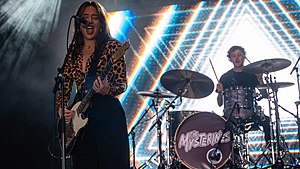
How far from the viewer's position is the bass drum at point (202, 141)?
494 centimetres

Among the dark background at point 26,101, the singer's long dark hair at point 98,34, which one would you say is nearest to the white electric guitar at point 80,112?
the singer's long dark hair at point 98,34

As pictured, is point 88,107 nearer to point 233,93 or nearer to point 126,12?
point 233,93

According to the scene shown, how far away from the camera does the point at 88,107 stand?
8.25 ft

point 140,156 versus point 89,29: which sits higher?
point 89,29

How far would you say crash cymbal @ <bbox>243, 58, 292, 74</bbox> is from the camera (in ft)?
15.8

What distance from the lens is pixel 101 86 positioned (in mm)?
2418

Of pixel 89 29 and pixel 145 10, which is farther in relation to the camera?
pixel 145 10

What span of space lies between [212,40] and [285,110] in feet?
5.36

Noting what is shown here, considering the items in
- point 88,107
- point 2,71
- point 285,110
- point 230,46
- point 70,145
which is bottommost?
point 70,145

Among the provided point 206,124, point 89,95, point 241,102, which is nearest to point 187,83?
point 206,124

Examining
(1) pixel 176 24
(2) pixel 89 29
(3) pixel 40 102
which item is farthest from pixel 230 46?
(2) pixel 89 29

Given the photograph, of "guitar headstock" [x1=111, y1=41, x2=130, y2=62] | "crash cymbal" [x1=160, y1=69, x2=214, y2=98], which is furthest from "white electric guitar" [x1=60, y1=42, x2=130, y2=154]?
"crash cymbal" [x1=160, y1=69, x2=214, y2=98]

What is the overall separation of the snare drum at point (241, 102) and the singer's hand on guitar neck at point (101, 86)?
2678mm

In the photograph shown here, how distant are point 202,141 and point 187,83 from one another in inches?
28.3
